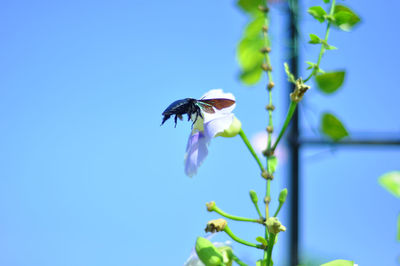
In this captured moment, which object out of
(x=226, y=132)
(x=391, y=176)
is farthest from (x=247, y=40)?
(x=391, y=176)

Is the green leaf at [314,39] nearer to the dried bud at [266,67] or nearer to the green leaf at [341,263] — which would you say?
the dried bud at [266,67]

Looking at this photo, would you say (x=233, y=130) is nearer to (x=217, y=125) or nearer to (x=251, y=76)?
(x=217, y=125)

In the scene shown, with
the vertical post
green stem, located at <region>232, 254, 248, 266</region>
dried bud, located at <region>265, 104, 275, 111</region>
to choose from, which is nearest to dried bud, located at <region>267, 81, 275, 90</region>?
dried bud, located at <region>265, 104, 275, 111</region>

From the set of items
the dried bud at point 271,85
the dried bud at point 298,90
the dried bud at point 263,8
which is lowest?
the dried bud at point 298,90

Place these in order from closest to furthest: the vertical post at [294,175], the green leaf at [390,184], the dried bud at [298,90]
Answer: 1. the green leaf at [390,184]
2. the dried bud at [298,90]
3. the vertical post at [294,175]

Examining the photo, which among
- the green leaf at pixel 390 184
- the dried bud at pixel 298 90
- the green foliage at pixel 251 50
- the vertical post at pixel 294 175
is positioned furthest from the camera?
the vertical post at pixel 294 175

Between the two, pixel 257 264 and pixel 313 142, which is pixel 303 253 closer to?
pixel 313 142

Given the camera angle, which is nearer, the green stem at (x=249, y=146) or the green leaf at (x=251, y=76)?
the green stem at (x=249, y=146)

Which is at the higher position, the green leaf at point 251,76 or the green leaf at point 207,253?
the green leaf at point 251,76

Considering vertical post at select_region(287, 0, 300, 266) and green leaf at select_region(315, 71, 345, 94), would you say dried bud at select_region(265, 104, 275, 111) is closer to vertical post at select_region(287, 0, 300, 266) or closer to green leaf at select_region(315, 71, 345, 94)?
green leaf at select_region(315, 71, 345, 94)

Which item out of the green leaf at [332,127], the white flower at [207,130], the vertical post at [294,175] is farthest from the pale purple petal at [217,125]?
the vertical post at [294,175]
